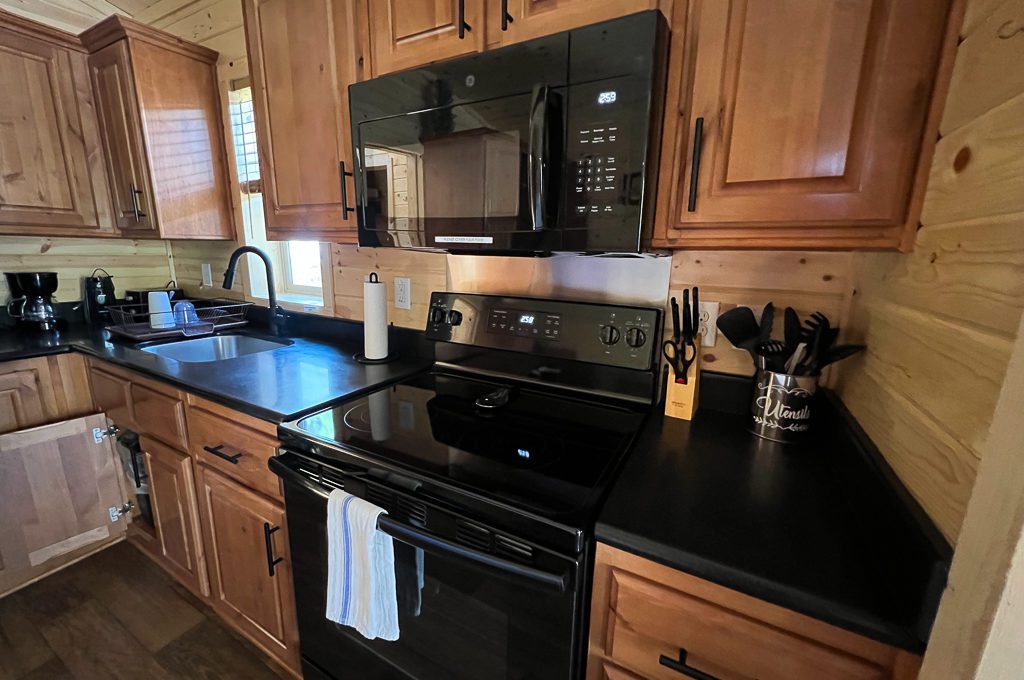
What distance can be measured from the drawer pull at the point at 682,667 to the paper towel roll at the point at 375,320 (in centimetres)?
124

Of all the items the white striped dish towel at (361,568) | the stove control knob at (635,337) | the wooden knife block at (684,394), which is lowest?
the white striped dish towel at (361,568)

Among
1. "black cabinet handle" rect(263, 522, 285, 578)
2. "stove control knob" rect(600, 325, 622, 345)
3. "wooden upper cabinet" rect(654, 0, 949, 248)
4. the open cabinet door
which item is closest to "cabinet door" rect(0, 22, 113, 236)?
the open cabinet door

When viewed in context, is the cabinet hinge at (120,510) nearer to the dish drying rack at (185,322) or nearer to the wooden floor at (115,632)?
the wooden floor at (115,632)

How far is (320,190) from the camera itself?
4.62ft

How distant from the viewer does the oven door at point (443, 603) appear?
73 cm

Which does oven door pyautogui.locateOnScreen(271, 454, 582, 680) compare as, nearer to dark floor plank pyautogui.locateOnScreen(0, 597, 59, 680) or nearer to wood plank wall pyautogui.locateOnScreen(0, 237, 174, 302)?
dark floor plank pyautogui.locateOnScreen(0, 597, 59, 680)

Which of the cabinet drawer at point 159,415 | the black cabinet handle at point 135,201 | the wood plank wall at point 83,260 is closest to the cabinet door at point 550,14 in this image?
the cabinet drawer at point 159,415

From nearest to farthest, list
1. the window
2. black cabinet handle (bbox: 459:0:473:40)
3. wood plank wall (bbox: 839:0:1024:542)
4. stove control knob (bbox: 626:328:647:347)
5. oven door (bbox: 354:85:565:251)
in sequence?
wood plank wall (bbox: 839:0:1024:542), oven door (bbox: 354:85:565:251), black cabinet handle (bbox: 459:0:473:40), stove control knob (bbox: 626:328:647:347), the window

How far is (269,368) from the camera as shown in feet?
4.86

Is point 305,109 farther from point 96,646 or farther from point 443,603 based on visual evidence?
point 96,646

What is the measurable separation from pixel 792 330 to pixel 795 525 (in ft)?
1.55

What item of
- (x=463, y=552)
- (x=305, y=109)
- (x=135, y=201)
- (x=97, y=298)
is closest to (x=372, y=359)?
(x=305, y=109)

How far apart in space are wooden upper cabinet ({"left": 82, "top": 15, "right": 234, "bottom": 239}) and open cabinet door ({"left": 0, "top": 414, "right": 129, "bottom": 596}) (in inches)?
36.6

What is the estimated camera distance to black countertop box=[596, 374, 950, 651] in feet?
1.76
